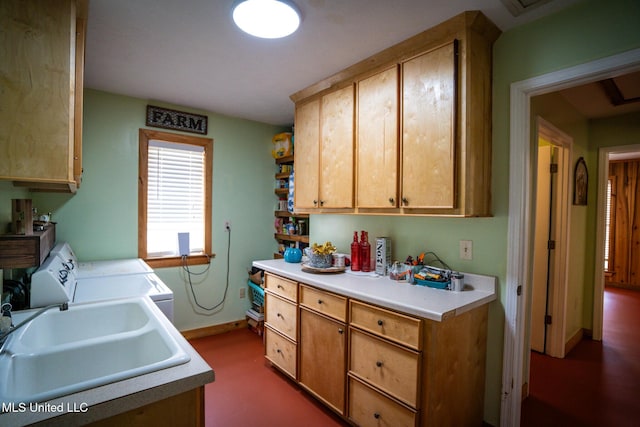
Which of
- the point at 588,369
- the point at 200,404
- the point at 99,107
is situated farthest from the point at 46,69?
the point at 588,369

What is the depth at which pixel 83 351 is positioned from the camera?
1173 mm

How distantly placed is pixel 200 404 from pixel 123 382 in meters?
0.24

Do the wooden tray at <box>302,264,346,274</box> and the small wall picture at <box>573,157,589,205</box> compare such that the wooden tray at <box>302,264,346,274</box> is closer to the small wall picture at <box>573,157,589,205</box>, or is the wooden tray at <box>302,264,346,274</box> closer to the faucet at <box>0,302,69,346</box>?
the faucet at <box>0,302,69,346</box>

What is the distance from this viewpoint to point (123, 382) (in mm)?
926

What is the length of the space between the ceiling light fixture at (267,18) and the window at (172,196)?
1.81 meters

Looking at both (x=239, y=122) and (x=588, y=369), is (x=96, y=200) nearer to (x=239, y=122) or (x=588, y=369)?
(x=239, y=122)

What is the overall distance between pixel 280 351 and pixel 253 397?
0.37m

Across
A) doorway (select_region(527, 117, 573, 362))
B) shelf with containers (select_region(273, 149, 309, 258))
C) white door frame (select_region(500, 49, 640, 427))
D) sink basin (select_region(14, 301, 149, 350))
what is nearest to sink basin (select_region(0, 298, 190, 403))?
sink basin (select_region(14, 301, 149, 350))

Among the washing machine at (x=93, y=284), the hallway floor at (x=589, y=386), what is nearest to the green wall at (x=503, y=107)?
the hallway floor at (x=589, y=386)

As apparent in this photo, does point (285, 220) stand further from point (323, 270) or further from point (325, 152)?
point (323, 270)

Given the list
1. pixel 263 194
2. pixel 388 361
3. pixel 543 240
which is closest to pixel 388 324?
pixel 388 361

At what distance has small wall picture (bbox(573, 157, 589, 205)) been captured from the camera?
3.03 m

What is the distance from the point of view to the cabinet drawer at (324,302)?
196cm

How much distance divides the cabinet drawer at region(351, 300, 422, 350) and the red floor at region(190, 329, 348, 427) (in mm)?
743
